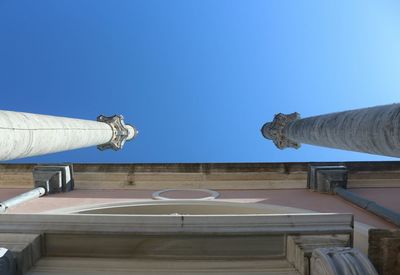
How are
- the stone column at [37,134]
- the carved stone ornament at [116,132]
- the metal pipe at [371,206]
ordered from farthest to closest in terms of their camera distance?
the carved stone ornament at [116,132] → the metal pipe at [371,206] → the stone column at [37,134]

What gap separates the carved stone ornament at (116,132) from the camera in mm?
23969

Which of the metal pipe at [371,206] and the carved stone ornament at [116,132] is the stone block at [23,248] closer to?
the metal pipe at [371,206]

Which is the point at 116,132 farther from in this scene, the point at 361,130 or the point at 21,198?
the point at 361,130

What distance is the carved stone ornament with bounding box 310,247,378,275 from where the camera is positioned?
17.8ft

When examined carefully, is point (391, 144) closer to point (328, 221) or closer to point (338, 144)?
point (328, 221)

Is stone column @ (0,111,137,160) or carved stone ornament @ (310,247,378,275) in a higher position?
stone column @ (0,111,137,160)

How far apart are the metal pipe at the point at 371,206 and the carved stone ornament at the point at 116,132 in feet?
49.2

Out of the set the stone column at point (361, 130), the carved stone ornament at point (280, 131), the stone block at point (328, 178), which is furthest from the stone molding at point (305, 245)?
the carved stone ornament at point (280, 131)

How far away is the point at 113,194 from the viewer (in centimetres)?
1184

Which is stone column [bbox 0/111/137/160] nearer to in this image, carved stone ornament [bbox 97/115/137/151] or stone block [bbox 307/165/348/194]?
carved stone ornament [bbox 97/115/137/151]

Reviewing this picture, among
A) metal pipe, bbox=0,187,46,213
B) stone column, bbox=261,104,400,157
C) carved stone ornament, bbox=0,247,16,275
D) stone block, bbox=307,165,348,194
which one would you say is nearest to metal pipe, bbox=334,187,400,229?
stone block, bbox=307,165,348,194

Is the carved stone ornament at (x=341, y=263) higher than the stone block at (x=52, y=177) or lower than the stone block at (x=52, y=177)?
lower

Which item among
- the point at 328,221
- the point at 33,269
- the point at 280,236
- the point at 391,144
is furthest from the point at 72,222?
the point at 391,144

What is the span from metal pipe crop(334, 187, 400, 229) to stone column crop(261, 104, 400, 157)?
1.13 m
